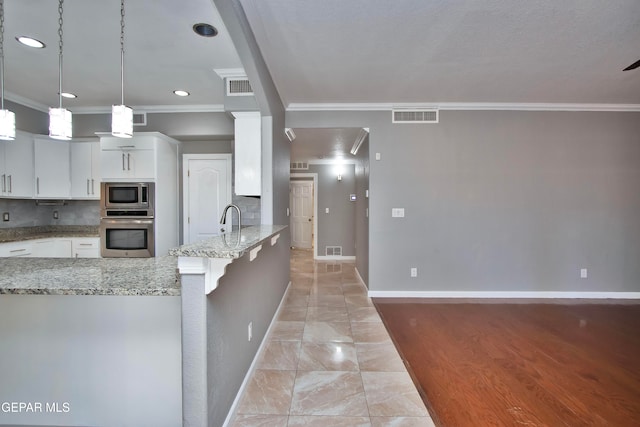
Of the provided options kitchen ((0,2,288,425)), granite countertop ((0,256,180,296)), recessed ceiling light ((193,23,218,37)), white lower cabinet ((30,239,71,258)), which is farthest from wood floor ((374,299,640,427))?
white lower cabinet ((30,239,71,258))

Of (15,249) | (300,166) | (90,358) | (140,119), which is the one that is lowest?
(90,358)

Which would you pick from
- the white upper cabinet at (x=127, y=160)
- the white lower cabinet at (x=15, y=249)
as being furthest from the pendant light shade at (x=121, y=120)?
the white lower cabinet at (x=15, y=249)

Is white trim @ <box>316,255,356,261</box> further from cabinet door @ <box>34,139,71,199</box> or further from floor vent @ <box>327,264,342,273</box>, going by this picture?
cabinet door @ <box>34,139,71,199</box>

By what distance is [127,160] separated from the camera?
3.45 meters

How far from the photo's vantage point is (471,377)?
2.05m

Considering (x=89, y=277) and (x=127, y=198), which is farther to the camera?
(x=127, y=198)

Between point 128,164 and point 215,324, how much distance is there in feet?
9.84

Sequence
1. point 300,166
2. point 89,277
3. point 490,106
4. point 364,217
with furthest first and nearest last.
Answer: point 300,166 → point 364,217 → point 490,106 → point 89,277

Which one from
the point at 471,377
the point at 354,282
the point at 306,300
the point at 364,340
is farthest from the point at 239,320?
the point at 354,282

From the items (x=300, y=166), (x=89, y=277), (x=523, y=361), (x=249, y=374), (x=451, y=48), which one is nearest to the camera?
(x=89, y=277)

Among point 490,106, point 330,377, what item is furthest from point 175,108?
point 490,106

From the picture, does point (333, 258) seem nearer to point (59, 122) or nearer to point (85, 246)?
point (85, 246)

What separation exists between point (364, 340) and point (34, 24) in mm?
3555

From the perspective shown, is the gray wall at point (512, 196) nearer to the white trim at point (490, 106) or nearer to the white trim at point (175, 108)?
the white trim at point (490, 106)
